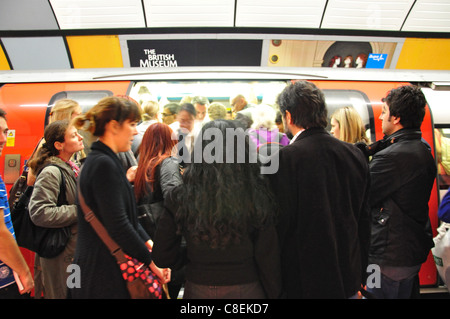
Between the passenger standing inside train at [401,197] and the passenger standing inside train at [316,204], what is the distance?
53 cm

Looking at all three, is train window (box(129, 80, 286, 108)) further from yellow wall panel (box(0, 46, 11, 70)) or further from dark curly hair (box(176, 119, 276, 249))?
dark curly hair (box(176, 119, 276, 249))

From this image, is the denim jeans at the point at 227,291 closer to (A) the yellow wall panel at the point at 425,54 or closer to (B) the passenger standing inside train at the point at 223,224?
(B) the passenger standing inside train at the point at 223,224

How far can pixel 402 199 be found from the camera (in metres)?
2.05

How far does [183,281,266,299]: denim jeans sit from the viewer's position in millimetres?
1448

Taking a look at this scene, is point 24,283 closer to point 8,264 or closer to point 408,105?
point 8,264

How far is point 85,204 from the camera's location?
1486 millimetres

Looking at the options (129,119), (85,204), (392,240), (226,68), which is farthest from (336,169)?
(226,68)

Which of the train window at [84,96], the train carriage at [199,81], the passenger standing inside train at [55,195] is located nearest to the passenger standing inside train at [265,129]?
the train carriage at [199,81]

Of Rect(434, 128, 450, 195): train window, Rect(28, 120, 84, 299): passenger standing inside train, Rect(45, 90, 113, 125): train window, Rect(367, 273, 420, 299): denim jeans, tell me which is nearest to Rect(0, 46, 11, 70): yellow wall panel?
Rect(45, 90, 113, 125): train window

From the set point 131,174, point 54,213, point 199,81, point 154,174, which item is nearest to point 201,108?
point 199,81

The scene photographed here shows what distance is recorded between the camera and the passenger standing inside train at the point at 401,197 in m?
2.03

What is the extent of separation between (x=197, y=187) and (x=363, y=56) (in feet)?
12.4

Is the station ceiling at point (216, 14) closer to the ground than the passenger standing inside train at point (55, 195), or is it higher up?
higher up

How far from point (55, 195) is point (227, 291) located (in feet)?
4.29
